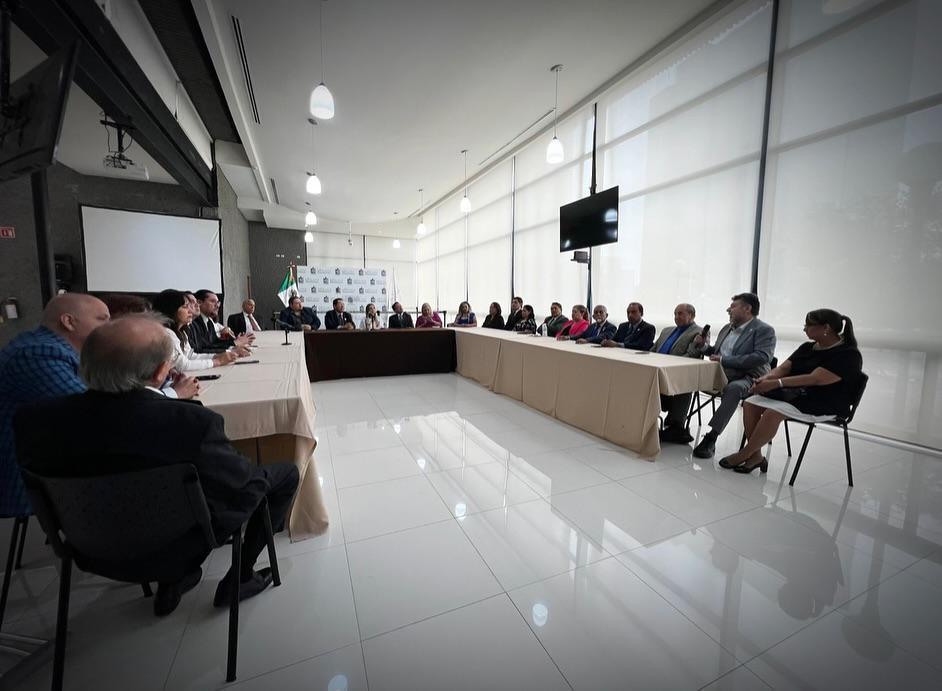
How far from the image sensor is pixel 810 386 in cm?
230

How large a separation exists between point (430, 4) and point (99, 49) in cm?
233

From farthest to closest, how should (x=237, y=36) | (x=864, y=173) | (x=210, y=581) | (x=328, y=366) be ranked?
(x=328, y=366) < (x=237, y=36) < (x=864, y=173) < (x=210, y=581)

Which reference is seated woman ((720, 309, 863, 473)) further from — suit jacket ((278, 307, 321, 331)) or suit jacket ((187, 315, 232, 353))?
suit jacket ((278, 307, 321, 331))

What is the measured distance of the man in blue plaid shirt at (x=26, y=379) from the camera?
3.77 ft

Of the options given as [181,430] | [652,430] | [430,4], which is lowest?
[652,430]

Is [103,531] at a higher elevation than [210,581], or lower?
higher

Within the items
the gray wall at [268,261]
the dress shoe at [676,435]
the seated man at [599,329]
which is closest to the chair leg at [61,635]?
the dress shoe at [676,435]

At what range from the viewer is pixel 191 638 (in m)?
1.21

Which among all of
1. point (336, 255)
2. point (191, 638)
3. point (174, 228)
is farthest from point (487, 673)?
point (336, 255)

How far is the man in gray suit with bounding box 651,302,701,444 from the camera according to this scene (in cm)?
302

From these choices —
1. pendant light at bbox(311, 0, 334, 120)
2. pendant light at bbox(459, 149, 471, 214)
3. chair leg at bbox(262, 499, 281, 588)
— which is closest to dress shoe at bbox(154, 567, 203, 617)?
chair leg at bbox(262, 499, 281, 588)

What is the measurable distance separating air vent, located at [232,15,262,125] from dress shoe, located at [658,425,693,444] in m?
5.03

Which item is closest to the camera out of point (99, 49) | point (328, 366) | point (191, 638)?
point (191, 638)

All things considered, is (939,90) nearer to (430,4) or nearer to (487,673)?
(430,4)
